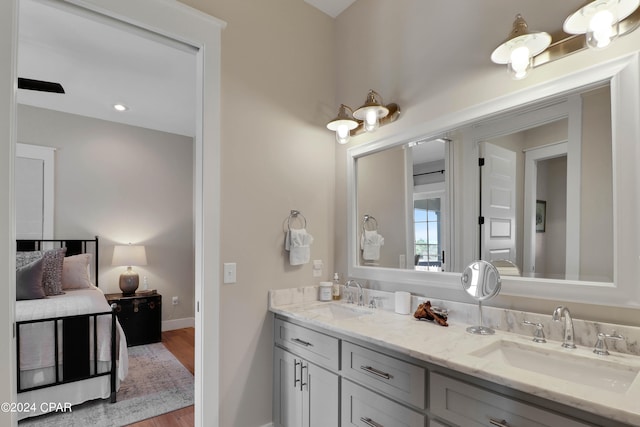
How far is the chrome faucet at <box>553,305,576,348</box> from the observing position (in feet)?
4.19

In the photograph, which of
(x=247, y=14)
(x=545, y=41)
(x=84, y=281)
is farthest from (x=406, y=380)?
(x=84, y=281)

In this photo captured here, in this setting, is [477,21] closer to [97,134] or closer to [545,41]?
[545,41]

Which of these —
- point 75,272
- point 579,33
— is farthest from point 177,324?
point 579,33

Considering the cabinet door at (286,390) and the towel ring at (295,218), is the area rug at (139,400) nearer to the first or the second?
the cabinet door at (286,390)

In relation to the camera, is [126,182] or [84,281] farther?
[126,182]

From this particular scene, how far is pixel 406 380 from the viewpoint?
4.42 feet

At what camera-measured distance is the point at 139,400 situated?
8.94ft

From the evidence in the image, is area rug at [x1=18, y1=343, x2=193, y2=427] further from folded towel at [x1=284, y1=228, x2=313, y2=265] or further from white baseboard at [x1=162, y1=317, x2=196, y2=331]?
folded towel at [x1=284, y1=228, x2=313, y2=265]

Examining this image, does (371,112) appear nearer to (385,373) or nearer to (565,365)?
(385,373)

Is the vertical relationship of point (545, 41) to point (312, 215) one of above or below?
above

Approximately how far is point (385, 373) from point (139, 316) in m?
3.65

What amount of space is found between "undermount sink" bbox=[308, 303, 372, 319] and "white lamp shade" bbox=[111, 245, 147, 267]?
2979 millimetres

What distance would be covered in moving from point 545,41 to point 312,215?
5.17 feet

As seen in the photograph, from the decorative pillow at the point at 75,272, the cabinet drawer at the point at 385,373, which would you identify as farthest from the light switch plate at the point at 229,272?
the decorative pillow at the point at 75,272
